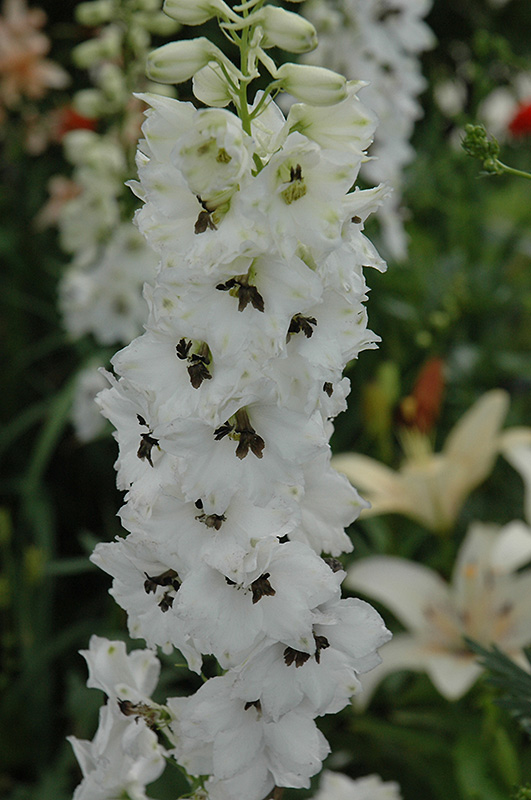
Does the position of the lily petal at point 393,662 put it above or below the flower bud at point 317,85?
below

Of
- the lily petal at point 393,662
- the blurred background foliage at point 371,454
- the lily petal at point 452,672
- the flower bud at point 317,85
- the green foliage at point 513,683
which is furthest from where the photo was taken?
the blurred background foliage at point 371,454

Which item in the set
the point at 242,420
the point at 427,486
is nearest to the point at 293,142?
the point at 242,420

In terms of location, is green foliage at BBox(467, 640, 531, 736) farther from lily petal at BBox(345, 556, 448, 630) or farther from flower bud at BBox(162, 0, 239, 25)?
flower bud at BBox(162, 0, 239, 25)

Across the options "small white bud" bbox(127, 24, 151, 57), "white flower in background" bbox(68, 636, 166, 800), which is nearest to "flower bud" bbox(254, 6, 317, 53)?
"white flower in background" bbox(68, 636, 166, 800)

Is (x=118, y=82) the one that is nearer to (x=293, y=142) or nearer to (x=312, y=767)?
(x=293, y=142)

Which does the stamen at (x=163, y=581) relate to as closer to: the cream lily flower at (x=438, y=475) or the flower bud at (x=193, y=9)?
the flower bud at (x=193, y=9)

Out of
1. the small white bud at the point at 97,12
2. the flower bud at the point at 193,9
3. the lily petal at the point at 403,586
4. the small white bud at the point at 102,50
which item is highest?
the flower bud at the point at 193,9

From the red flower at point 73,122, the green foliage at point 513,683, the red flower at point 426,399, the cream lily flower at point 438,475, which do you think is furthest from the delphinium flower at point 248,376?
the red flower at point 73,122

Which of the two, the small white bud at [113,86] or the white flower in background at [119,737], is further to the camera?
the small white bud at [113,86]
